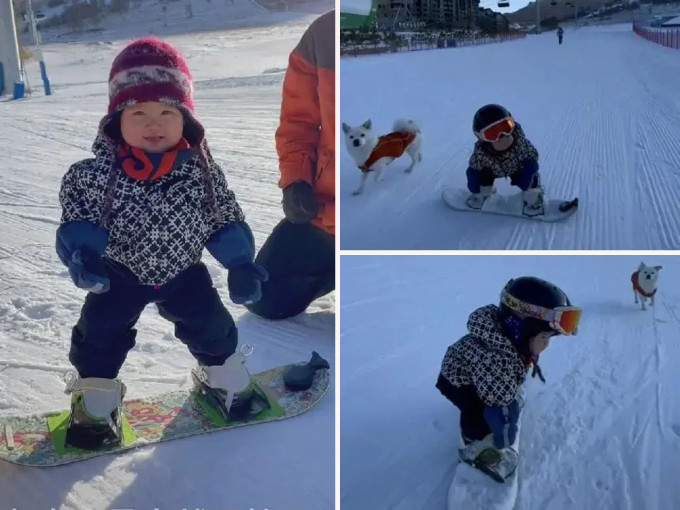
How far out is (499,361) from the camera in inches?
41.1

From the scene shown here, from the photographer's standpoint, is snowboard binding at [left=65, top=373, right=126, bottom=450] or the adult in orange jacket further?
the adult in orange jacket

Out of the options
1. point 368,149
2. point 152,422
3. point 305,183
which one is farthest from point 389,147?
point 152,422

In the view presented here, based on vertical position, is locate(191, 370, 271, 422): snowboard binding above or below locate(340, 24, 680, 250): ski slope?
below

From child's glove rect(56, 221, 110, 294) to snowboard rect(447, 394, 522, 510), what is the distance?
22.2 inches

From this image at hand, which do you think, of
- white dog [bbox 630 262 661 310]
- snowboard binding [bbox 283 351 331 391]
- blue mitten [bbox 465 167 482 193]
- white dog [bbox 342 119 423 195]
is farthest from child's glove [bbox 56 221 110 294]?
white dog [bbox 630 262 661 310]

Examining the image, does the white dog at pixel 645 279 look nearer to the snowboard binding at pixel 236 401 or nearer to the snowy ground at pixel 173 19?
Result: the snowboard binding at pixel 236 401

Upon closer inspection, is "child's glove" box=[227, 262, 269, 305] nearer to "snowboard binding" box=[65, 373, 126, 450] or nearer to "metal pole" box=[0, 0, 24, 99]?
"snowboard binding" box=[65, 373, 126, 450]

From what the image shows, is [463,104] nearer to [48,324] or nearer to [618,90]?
[618,90]

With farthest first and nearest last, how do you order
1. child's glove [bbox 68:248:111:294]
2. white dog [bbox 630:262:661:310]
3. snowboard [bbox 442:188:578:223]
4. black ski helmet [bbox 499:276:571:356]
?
white dog [bbox 630:262:661:310], snowboard [bbox 442:188:578:223], black ski helmet [bbox 499:276:571:356], child's glove [bbox 68:248:111:294]

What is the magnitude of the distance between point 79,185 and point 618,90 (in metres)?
2.58

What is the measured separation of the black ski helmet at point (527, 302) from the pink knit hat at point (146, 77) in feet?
1.72

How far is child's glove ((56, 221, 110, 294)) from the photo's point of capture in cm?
89

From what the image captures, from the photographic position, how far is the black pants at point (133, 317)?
39.1 inches

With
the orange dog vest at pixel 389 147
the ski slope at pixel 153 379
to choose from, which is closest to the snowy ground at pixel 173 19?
the ski slope at pixel 153 379
